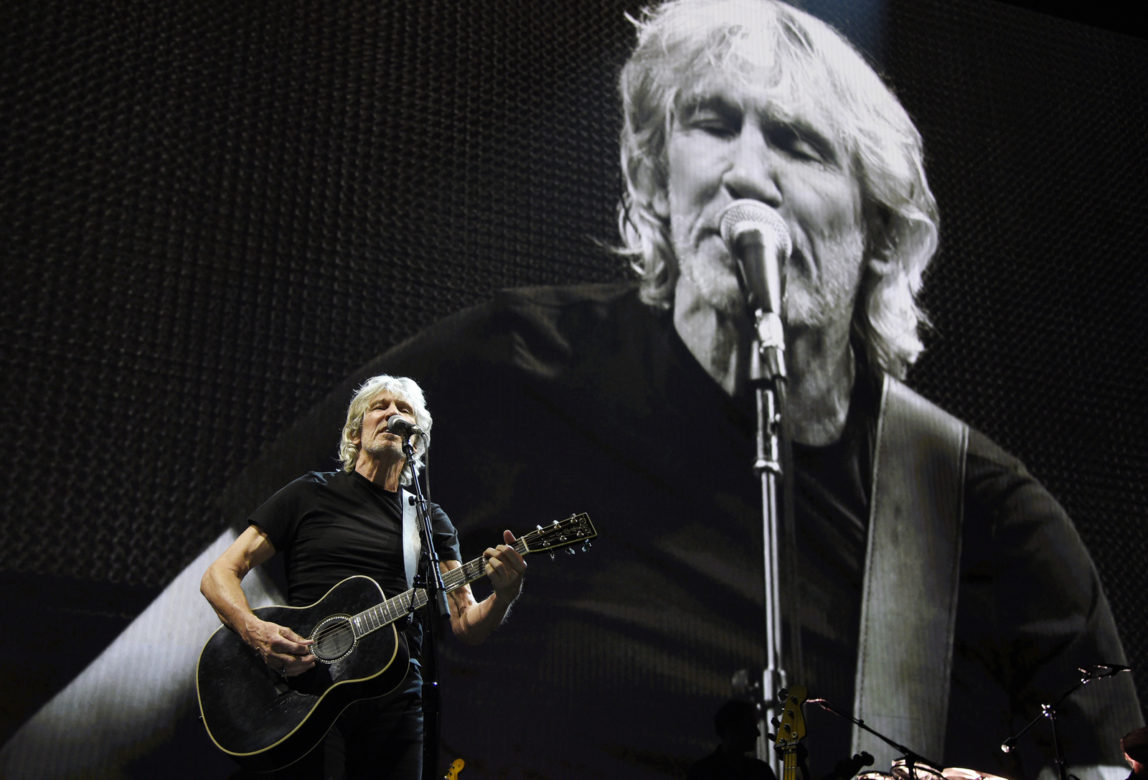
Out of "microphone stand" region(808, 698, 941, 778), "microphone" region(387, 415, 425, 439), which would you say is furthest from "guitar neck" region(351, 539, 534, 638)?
"microphone stand" region(808, 698, 941, 778)

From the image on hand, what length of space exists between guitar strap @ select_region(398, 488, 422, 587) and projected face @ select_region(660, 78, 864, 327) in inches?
53.7

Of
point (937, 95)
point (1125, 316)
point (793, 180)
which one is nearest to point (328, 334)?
point (793, 180)

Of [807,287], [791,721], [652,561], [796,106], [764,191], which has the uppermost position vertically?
[796,106]

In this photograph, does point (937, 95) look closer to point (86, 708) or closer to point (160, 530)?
point (160, 530)

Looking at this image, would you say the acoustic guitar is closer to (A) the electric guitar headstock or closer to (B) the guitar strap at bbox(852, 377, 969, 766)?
(A) the electric guitar headstock

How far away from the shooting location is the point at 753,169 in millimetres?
3766

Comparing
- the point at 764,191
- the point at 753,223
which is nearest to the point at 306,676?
the point at 753,223

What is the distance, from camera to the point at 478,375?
3.27m

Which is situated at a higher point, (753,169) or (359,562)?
(753,169)

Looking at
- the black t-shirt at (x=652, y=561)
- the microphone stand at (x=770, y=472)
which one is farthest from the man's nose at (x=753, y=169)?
the black t-shirt at (x=652, y=561)

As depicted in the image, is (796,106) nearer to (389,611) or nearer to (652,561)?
(652,561)

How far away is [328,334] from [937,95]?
2685mm

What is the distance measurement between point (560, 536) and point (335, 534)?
543mm

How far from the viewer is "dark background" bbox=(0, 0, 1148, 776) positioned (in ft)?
9.36
